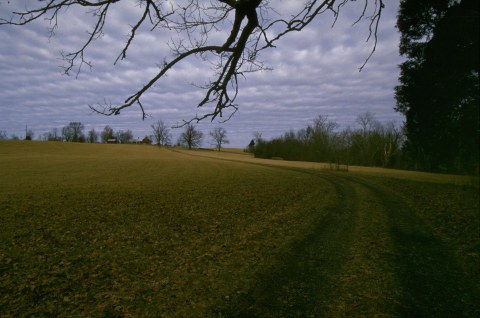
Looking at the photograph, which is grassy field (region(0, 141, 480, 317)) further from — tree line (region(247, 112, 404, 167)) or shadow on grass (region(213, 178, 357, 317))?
tree line (region(247, 112, 404, 167))

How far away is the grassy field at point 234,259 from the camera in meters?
5.13

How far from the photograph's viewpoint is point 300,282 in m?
5.96

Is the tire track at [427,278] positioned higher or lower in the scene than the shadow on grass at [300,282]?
higher

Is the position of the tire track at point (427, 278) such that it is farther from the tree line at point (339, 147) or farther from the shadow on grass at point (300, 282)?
the tree line at point (339, 147)

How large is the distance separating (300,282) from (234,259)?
78.7 inches

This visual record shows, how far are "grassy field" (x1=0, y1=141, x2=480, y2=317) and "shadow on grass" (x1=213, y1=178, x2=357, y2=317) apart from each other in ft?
0.09

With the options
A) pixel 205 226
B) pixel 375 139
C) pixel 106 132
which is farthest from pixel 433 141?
pixel 106 132

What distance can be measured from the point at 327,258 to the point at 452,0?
20.3 m

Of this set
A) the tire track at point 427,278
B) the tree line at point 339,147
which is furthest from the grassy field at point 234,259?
the tree line at point 339,147

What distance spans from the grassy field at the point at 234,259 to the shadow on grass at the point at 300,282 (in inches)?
1.0

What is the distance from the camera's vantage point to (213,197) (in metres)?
16.4

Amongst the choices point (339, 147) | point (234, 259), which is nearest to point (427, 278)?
point (234, 259)

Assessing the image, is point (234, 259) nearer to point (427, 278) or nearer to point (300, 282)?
point (300, 282)

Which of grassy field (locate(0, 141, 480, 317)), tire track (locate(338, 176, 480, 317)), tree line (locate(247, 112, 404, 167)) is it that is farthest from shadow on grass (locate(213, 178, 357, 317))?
tree line (locate(247, 112, 404, 167))
